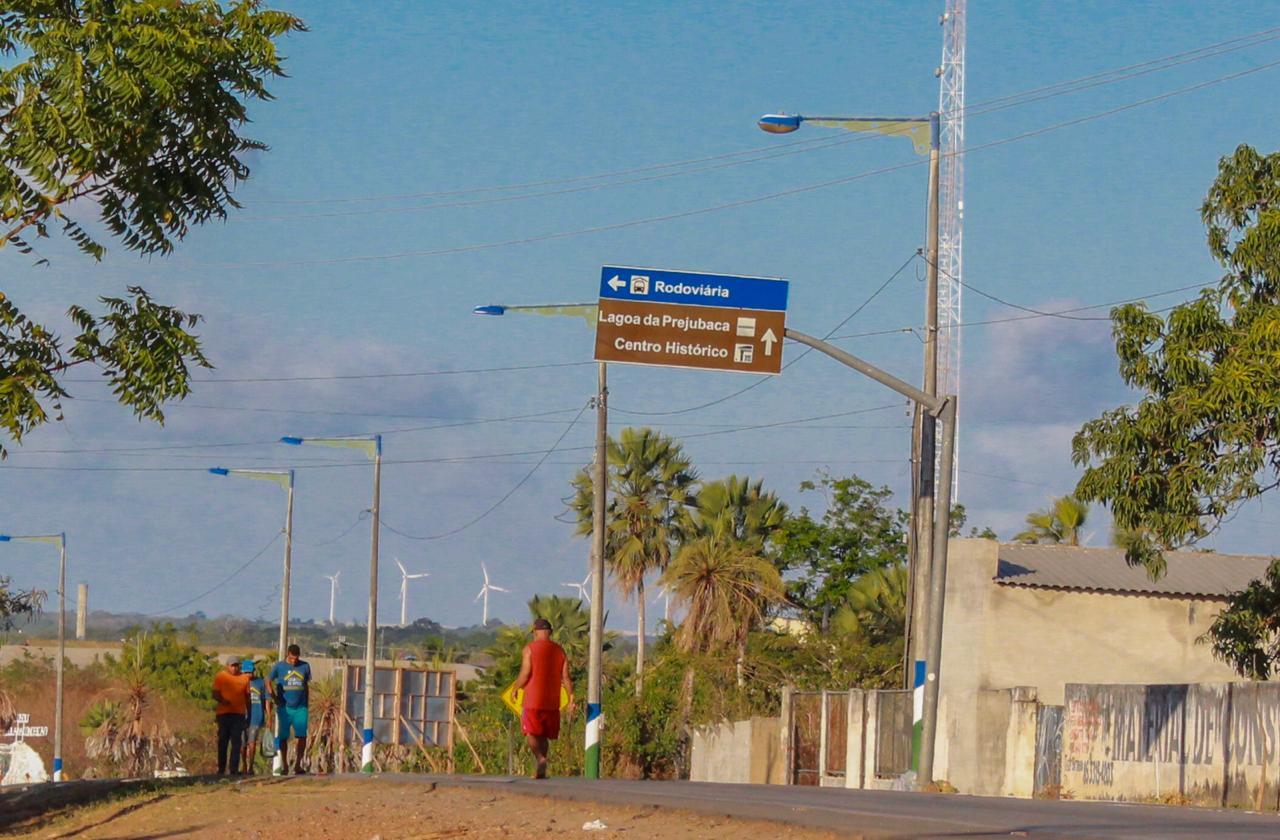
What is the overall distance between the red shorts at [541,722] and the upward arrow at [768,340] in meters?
9.22

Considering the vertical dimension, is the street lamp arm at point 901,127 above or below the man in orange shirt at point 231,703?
above

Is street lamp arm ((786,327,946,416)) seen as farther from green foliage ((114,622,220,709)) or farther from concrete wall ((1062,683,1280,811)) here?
green foliage ((114,622,220,709))

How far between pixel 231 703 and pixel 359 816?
838 centimetres

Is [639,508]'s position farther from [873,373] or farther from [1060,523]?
[873,373]

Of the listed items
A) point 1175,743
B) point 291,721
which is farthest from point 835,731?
point 291,721

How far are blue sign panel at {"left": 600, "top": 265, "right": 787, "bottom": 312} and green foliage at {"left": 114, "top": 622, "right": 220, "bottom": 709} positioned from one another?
63188mm

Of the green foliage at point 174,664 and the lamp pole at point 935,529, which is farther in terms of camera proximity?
the green foliage at point 174,664

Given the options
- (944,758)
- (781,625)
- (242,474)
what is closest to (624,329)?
(944,758)

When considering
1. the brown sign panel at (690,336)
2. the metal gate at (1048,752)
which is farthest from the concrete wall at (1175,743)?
the brown sign panel at (690,336)

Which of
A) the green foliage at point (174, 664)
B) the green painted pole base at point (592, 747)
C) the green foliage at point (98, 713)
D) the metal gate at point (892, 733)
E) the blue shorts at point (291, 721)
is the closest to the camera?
the blue shorts at point (291, 721)

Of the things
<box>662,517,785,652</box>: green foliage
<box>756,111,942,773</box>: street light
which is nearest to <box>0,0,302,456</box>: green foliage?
<box>756,111,942,773</box>: street light

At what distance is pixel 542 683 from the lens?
19.8m

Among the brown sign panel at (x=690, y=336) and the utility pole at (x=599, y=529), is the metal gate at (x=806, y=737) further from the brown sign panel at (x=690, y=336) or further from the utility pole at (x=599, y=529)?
the brown sign panel at (x=690, y=336)

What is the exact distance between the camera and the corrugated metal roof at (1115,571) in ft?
123
